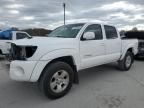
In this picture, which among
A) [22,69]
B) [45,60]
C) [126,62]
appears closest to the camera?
[22,69]

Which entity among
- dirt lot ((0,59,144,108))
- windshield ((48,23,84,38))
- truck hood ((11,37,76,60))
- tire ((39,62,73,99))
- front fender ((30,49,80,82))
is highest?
windshield ((48,23,84,38))

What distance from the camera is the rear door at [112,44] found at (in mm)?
5586

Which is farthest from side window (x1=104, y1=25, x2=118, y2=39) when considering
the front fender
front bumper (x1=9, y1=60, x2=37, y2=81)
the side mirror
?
front bumper (x1=9, y1=60, x2=37, y2=81)

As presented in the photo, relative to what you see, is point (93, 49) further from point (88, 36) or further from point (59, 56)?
point (59, 56)

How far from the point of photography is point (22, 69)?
3574mm

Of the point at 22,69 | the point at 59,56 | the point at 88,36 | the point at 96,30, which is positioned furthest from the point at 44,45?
the point at 96,30

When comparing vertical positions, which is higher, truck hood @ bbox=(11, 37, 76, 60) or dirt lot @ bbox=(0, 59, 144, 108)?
truck hood @ bbox=(11, 37, 76, 60)

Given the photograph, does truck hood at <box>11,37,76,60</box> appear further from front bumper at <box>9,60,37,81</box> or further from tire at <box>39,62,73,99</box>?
tire at <box>39,62,73,99</box>

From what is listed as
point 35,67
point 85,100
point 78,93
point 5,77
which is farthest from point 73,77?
point 5,77

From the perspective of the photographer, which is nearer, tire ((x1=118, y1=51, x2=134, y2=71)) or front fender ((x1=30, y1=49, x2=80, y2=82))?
front fender ((x1=30, y1=49, x2=80, y2=82))

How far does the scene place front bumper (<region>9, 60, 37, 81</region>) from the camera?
3.54 metres

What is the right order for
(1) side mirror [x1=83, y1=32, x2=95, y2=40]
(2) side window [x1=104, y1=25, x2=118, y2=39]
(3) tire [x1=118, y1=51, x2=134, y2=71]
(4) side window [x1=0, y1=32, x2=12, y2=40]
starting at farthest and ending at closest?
1. (4) side window [x1=0, y1=32, x2=12, y2=40]
2. (3) tire [x1=118, y1=51, x2=134, y2=71]
3. (2) side window [x1=104, y1=25, x2=118, y2=39]
4. (1) side mirror [x1=83, y1=32, x2=95, y2=40]

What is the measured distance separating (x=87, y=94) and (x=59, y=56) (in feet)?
4.11

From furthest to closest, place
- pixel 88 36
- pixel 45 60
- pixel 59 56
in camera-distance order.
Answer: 1. pixel 88 36
2. pixel 59 56
3. pixel 45 60
